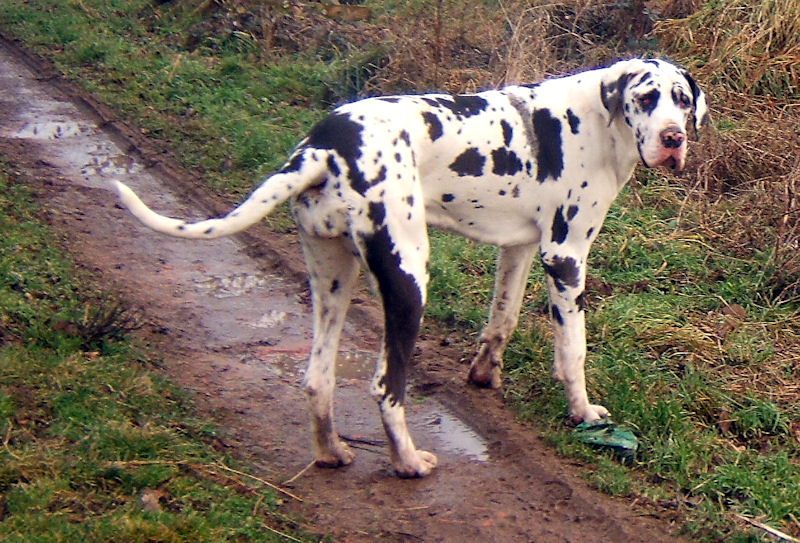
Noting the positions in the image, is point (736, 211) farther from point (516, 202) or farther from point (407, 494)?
point (407, 494)

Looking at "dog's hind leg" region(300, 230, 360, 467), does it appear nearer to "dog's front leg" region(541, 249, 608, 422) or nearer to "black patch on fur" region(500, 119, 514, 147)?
"black patch on fur" region(500, 119, 514, 147)

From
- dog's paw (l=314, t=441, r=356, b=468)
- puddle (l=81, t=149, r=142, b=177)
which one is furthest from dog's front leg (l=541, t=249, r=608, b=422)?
puddle (l=81, t=149, r=142, b=177)

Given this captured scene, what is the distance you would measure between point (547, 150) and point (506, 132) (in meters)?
0.23

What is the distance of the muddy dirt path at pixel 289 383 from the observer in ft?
15.1

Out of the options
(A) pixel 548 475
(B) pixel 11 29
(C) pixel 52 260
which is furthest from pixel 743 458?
(B) pixel 11 29

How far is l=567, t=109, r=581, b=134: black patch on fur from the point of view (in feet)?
16.9

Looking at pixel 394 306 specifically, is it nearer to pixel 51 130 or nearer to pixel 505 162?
pixel 505 162

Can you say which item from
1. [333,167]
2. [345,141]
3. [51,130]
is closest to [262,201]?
[333,167]

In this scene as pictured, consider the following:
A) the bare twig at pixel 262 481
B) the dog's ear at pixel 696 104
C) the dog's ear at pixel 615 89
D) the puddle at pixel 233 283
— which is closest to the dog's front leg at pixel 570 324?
the dog's ear at pixel 615 89

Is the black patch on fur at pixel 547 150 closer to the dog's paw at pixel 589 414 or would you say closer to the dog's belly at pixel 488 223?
the dog's belly at pixel 488 223

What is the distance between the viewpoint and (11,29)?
13.3 meters

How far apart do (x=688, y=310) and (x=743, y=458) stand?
62.3 inches

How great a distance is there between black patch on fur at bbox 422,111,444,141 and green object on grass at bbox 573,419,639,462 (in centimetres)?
162

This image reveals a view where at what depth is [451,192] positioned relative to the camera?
4.91 metres
